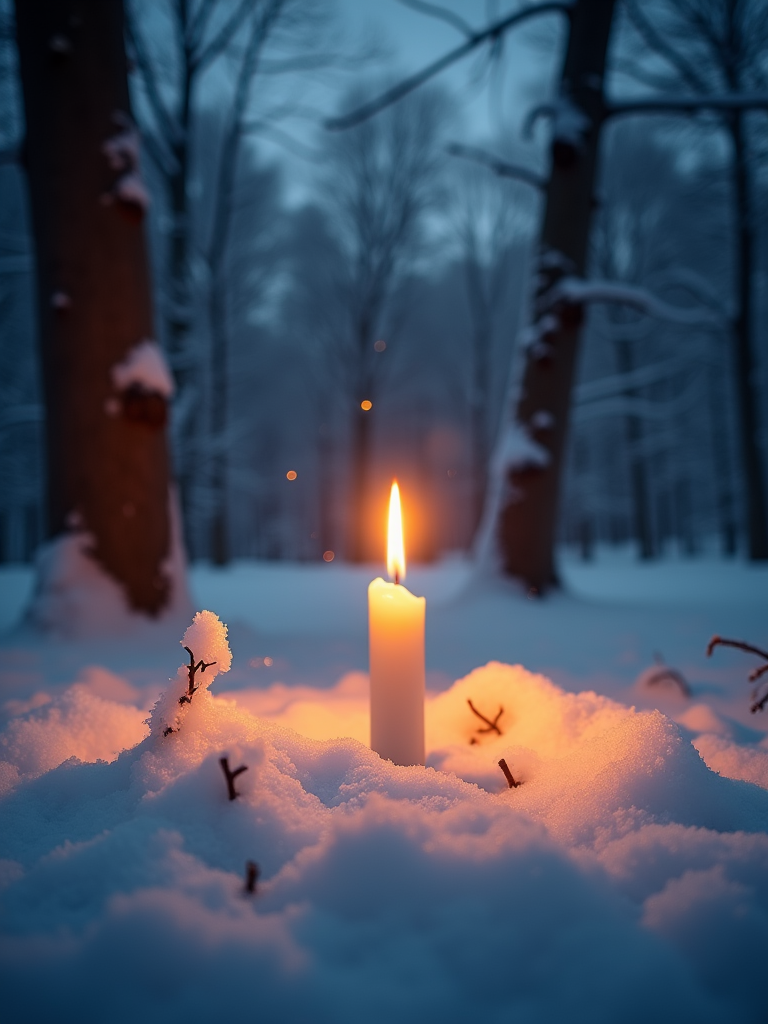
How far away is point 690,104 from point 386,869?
5.09 meters

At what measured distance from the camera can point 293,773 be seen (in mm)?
869

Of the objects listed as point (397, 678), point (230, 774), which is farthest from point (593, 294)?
point (230, 774)

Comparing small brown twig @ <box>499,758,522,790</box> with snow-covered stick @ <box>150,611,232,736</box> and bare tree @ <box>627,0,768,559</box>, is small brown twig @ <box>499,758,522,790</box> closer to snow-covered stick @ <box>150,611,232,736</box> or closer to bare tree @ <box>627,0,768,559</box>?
snow-covered stick @ <box>150,611,232,736</box>

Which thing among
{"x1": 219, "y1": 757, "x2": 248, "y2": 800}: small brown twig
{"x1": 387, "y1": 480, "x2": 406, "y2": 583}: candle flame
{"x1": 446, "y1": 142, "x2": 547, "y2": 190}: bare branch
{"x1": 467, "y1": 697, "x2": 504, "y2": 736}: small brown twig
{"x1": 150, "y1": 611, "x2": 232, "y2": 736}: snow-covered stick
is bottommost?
{"x1": 467, "y1": 697, "x2": 504, "y2": 736}: small brown twig

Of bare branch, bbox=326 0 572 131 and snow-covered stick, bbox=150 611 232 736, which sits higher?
bare branch, bbox=326 0 572 131

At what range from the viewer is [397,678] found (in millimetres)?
1009

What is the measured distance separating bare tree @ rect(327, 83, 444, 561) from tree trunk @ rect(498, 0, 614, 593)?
6718 millimetres

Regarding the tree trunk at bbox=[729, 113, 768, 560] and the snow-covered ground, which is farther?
the tree trunk at bbox=[729, 113, 768, 560]

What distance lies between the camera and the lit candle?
101cm

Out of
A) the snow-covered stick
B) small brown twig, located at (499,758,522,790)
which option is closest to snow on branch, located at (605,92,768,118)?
small brown twig, located at (499,758,522,790)

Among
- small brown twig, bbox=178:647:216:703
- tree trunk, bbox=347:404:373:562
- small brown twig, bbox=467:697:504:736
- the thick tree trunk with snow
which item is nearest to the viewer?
small brown twig, bbox=178:647:216:703

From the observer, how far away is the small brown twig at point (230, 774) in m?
0.73

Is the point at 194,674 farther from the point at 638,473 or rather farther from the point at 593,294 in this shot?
the point at 638,473

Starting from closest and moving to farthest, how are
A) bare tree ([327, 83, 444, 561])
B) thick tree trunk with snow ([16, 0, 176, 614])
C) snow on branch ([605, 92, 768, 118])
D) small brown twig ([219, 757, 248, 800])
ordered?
1. small brown twig ([219, 757, 248, 800])
2. thick tree trunk with snow ([16, 0, 176, 614])
3. snow on branch ([605, 92, 768, 118])
4. bare tree ([327, 83, 444, 561])
